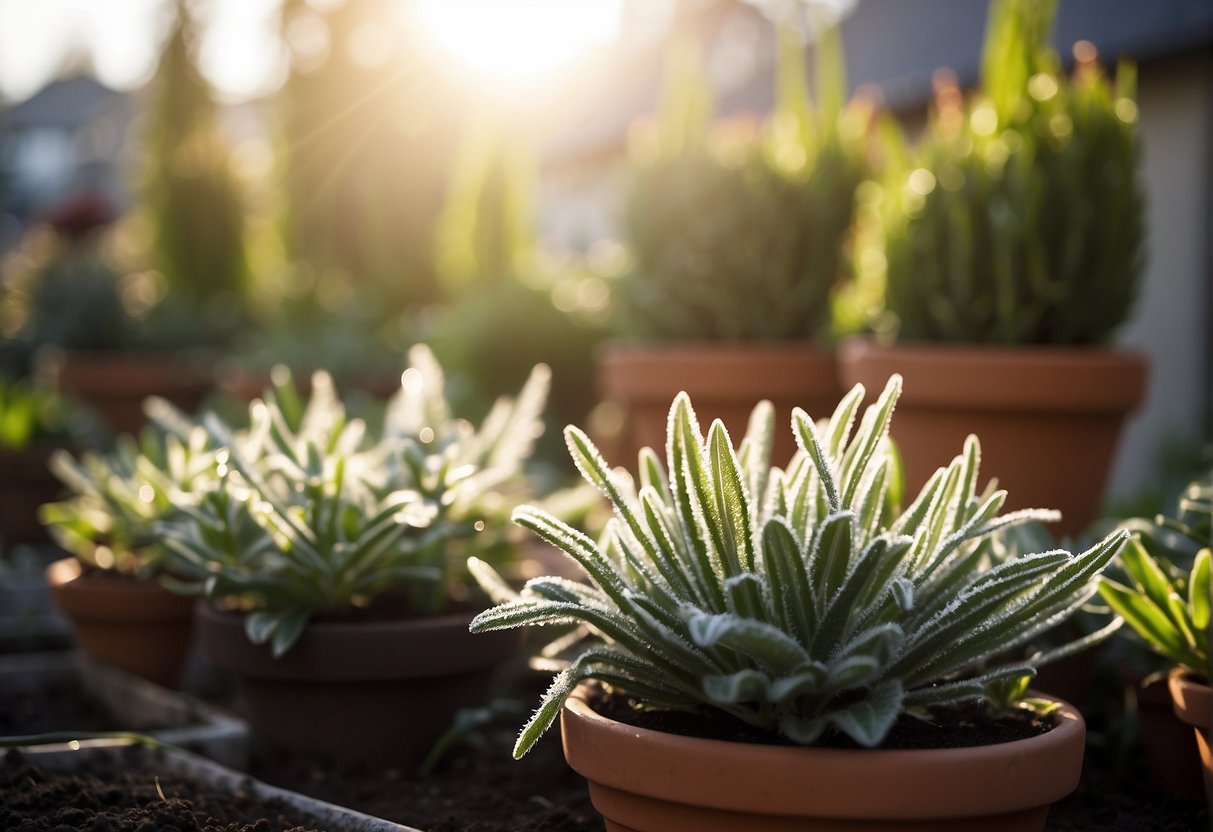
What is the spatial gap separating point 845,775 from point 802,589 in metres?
0.23

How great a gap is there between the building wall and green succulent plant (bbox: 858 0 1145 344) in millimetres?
3394

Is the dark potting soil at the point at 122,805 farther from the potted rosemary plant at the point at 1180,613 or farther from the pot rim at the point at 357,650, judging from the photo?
the potted rosemary plant at the point at 1180,613

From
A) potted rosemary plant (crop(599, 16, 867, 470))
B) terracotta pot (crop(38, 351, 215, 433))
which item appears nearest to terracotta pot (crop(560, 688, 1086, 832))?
potted rosemary plant (crop(599, 16, 867, 470))

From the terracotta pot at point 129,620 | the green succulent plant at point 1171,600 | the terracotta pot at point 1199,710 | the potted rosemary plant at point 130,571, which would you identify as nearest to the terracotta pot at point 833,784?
the terracotta pot at point 1199,710

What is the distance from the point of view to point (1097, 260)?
2.81 m

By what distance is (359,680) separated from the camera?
2143mm

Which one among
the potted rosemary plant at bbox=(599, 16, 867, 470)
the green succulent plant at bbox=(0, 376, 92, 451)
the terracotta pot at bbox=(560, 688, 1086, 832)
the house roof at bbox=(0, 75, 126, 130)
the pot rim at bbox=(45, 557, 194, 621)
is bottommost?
the pot rim at bbox=(45, 557, 194, 621)

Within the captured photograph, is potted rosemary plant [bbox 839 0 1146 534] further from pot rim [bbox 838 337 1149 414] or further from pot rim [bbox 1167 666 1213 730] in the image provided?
pot rim [bbox 1167 666 1213 730]

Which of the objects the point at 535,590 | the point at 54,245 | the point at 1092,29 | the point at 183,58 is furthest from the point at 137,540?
the point at 183,58

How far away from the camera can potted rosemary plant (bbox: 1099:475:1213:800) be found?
168cm

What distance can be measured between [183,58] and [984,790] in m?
10.9

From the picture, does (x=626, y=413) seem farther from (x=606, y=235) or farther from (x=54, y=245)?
(x=606, y=235)

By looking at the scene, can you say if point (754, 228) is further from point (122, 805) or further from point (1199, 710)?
point (122, 805)

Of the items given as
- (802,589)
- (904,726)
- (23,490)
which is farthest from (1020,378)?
(23,490)
